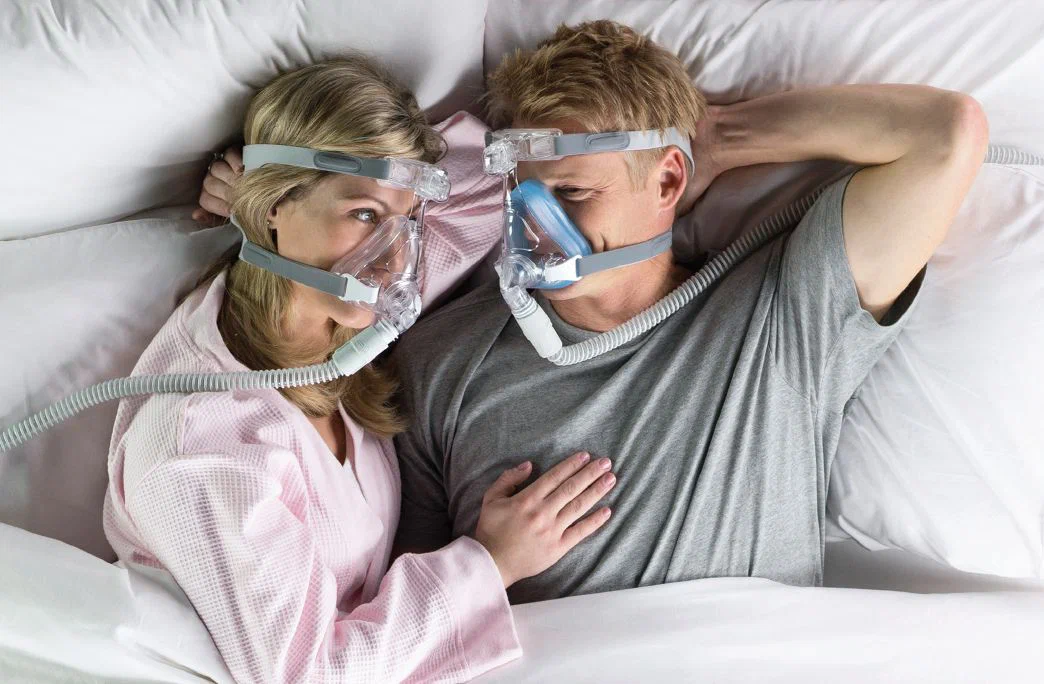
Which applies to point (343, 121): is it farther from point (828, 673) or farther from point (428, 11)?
point (828, 673)

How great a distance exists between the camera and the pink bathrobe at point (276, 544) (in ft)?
4.76

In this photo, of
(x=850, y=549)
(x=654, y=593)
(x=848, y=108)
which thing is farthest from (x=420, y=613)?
(x=848, y=108)

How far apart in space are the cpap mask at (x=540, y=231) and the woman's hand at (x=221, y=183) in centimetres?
49

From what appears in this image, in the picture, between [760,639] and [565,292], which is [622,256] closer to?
[565,292]

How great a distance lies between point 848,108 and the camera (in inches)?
67.1

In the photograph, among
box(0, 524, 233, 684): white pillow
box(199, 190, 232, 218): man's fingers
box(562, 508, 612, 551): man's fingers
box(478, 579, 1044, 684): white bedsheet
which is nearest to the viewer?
box(0, 524, 233, 684): white pillow

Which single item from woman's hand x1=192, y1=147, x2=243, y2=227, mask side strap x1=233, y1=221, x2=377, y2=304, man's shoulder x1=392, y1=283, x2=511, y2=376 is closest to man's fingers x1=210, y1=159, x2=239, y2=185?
woman's hand x1=192, y1=147, x2=243, y2=227

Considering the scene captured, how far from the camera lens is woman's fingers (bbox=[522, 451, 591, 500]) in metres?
1.78

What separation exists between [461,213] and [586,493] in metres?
0.65

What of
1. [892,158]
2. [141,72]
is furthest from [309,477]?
[892,158]

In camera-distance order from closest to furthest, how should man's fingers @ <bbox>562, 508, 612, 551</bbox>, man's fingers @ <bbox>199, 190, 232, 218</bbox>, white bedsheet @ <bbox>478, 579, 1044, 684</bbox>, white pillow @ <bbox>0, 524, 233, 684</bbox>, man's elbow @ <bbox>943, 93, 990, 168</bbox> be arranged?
1. white pillow @ <bbox>0, 524, 233, 684</bbox>
2. man's elbow @ <bbox>943, 93, 990, 168</bbox>
3. white bedsheet @ <bbox>478, 579, 1044, 684</bbox>
4. man's fingers @ <bbox>562, 508, 612, 551</bbox>
5. man's fingers @ <bbox>199, 190, 232, 218</bbox>

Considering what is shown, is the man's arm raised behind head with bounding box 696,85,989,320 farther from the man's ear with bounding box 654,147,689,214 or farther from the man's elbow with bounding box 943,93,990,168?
the man's ear with bounding box 654,147,689,214

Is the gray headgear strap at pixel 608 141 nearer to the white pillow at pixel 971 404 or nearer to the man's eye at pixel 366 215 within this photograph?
the man's eye at pixel 366 215

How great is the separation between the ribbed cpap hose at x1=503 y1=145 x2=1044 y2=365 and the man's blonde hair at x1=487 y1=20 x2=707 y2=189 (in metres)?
0.23
